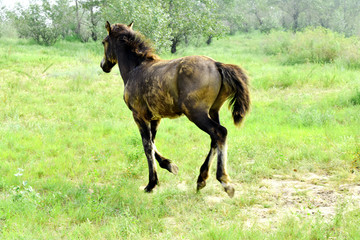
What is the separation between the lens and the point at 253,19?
41438mm

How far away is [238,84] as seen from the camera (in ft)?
13.7

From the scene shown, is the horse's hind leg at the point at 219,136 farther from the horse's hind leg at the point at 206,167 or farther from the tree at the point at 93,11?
the tree at the point at 93,11

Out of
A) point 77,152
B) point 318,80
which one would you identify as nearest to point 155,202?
point 77,152

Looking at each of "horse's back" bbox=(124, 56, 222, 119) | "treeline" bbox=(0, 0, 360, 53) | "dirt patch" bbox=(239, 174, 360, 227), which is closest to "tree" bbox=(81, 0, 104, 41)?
"treeline" bbox=(0, 0, 360, 53)

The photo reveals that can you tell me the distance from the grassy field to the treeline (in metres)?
6.41

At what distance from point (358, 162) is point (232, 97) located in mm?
2470

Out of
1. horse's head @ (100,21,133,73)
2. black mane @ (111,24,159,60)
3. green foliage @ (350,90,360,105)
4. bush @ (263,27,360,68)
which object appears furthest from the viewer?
bush @ (263,27,360,68)

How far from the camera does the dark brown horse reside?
416 centimetres

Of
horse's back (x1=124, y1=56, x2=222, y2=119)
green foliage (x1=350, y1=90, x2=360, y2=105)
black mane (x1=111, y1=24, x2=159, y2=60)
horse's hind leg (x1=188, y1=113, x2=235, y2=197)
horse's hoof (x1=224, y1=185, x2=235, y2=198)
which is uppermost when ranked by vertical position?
black mane (x1=111, y1=24, x2=159, y2=60)

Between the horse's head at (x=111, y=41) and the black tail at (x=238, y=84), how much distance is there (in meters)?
2.12

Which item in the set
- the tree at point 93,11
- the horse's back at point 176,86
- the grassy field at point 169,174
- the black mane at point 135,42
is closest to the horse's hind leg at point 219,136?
the horse's back at point 176,86

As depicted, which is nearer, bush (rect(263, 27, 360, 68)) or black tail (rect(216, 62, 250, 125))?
black tail (rect(216, 62, 250, 125))

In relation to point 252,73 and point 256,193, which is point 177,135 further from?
point 252,73

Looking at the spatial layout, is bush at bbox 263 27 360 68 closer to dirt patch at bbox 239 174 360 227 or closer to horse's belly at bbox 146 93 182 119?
dirt patch at bbox 239 174 360 227
